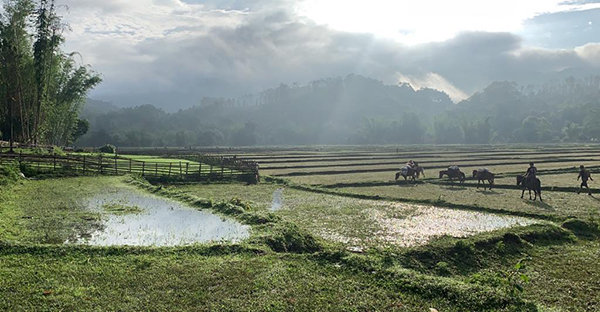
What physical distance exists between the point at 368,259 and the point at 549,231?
26.3 ft

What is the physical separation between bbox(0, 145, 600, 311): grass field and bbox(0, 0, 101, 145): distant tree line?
67.3 feet

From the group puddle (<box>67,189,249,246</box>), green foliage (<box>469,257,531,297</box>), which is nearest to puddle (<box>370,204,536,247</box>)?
green foliage (<box>469,257,531,297</box>)

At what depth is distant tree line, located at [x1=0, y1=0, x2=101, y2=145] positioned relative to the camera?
33.0 meters

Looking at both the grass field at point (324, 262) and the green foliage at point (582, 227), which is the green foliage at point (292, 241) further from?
the green foliage at point (582, 227)

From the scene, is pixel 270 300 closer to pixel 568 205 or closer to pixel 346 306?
pixel 346 306

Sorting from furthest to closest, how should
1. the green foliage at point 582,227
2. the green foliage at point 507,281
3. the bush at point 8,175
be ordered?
the bush at point 8,175
the green foliage at point 582,227
the green foliage at point 507,281

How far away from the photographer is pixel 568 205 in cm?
1900

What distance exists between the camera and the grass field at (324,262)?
800 cm

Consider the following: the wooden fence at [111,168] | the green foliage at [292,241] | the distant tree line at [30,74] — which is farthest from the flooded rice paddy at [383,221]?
the distant tree line at [30,74]

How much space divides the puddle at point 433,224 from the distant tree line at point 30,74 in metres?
30.6

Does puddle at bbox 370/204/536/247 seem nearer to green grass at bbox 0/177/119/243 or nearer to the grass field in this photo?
the grass field

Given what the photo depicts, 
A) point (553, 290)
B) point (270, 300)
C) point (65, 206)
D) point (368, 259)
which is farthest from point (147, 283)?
point (65, 206)

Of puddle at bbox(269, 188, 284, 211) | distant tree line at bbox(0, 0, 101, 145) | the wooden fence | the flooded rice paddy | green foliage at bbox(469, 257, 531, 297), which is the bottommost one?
puddle at bbox(269, 188, 284, 211)

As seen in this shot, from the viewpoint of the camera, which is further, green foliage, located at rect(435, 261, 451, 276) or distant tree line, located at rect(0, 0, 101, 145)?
distant tree line, located at rect(0, 0, 101, 145)
